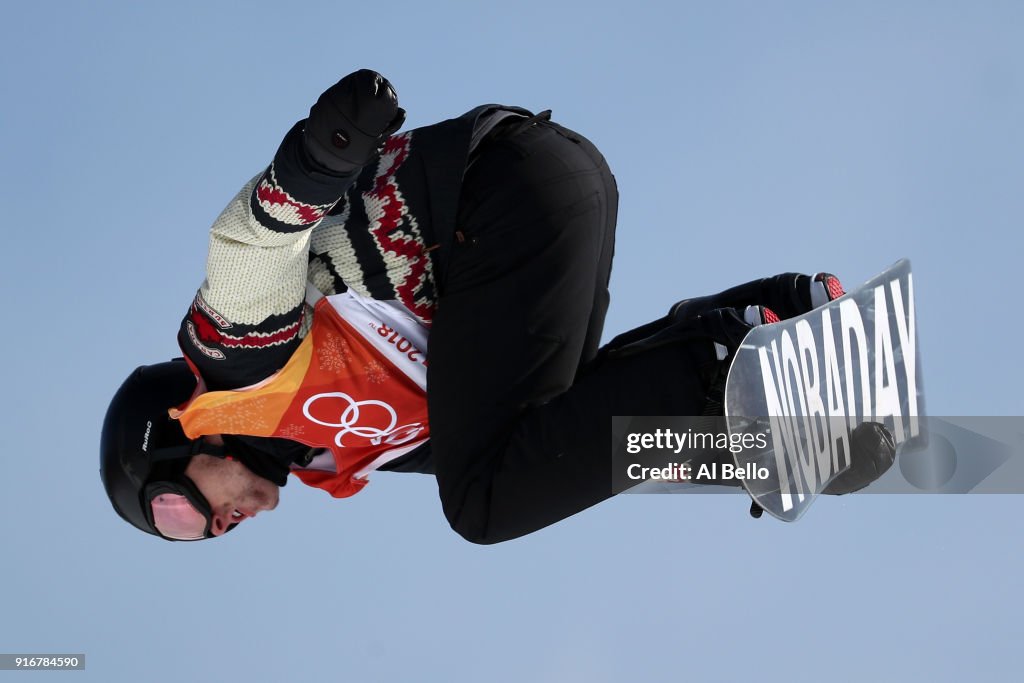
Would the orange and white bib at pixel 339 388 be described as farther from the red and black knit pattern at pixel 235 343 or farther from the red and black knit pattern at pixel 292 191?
the red and black knit pattern at pixel 292 191

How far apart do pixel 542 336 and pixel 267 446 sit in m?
0.84

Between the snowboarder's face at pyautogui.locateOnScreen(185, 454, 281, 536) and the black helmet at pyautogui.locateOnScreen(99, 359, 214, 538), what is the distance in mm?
32

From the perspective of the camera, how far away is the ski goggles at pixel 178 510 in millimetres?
2357

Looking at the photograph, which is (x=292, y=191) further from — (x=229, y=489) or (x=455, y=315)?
(x=229, y=489)

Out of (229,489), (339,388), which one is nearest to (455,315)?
(339,388)

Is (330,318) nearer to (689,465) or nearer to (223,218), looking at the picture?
(223,218)

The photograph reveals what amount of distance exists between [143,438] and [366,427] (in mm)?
630

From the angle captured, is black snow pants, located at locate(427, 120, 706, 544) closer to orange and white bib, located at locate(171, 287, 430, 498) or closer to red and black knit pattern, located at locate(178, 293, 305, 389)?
orange and white bib, located at locate(171, 287, 430, 498)

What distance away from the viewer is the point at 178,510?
2.40 metres

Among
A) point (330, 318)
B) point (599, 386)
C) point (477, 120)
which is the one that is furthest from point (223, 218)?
point (599, 386)

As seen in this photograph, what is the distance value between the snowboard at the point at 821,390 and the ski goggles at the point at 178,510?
1369 millimetres

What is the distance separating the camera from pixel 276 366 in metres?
1.87

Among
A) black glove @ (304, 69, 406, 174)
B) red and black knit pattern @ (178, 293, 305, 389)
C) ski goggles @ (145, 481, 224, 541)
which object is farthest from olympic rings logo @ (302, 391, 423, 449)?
black glove @ (304, 69, 406, 174)

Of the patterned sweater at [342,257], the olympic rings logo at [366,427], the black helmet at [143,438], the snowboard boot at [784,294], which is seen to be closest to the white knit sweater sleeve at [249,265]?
the patterned sweater at [342,257]
